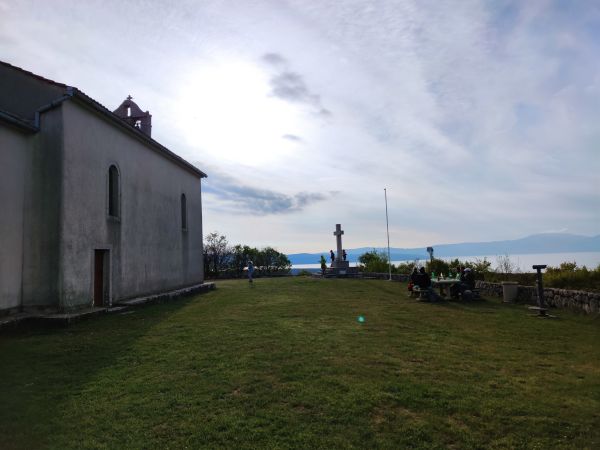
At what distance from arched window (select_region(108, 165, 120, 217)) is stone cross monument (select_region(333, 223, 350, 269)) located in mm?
20974

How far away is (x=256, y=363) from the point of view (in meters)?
6.60

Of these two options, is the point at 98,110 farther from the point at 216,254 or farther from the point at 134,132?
the point at 216,254

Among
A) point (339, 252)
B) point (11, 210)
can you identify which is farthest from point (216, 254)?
point (11, 210)

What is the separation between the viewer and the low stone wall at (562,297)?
465 inches

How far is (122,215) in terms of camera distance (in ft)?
49.7

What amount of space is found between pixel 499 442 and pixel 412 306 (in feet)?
34.6

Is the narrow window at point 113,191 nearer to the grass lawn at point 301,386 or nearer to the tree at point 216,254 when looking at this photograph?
the grass lawn at point 301,386

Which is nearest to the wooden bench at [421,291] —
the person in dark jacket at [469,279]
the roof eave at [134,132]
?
the person in dark jacket at [469,279]

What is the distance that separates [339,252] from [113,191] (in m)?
21.6

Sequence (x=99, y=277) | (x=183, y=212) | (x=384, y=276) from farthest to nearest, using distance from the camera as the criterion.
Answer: (x=384, y=276) → (x=183, y=212) → (x=99, y=277)

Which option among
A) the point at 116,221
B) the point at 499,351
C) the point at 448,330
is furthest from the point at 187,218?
the point at 499,351

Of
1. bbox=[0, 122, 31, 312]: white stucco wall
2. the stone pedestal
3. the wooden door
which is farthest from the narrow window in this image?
the stone pedestal

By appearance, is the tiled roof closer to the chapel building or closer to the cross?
the chapel building

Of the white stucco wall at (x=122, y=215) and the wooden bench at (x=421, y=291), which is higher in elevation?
the white stucco wall at (x=122, y=215)
